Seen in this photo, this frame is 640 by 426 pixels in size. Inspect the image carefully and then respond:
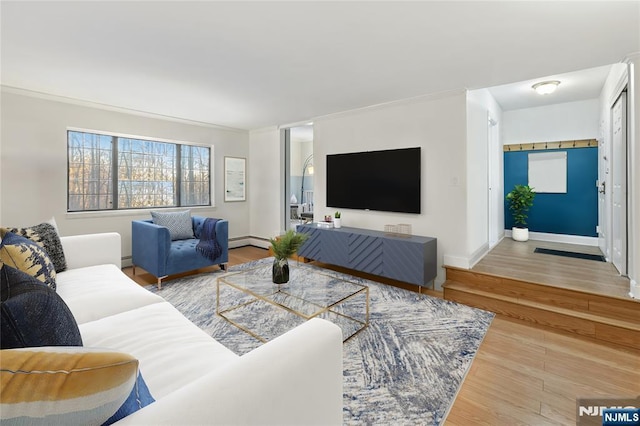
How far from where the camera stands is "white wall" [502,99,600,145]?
15.7ft

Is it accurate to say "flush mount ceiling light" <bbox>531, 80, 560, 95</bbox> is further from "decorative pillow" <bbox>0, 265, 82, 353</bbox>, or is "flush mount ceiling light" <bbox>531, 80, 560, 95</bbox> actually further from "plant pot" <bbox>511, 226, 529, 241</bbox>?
"decorative pillow" <bbox>0, 265, 82, 353</bbox>

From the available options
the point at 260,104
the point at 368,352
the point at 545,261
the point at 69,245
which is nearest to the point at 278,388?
the point at 368,352

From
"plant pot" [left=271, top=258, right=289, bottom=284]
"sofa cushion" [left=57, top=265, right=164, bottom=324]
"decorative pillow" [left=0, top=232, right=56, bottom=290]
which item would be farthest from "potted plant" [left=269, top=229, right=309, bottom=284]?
"decorative pillow" [left=0, top=232, right=56, bottom=290]

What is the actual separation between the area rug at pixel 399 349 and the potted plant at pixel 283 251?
0.54m

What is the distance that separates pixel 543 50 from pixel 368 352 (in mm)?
2828

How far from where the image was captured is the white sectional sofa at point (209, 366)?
2.48 feet

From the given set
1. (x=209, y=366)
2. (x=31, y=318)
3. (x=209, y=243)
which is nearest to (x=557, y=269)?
(x=209, y=366)

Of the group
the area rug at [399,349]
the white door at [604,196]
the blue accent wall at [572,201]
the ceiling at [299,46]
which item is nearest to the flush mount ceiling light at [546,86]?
the ceiling at [299,46]

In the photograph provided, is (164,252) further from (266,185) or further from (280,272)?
(266,185)

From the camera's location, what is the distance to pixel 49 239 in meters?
2.36

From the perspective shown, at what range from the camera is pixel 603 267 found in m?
3.50

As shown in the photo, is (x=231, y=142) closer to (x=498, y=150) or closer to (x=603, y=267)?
(x=498, y=150)

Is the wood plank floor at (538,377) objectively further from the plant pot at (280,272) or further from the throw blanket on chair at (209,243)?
the throw blanket on chair at (209,243)

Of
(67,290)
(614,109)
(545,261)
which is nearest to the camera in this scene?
(67,290)
